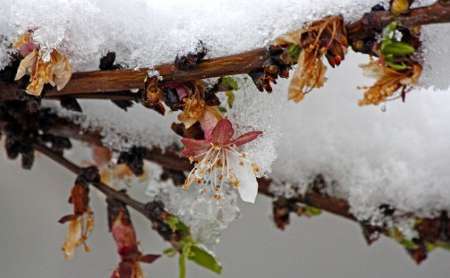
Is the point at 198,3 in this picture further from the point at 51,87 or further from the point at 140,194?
the point at 140,194

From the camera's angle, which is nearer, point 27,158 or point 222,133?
point 222,133

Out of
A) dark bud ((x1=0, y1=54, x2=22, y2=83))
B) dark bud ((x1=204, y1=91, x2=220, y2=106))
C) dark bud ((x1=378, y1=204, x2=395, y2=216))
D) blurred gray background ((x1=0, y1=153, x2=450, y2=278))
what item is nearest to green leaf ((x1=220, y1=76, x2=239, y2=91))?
dark bud ((x1=204, y1=91, x2=220, y2=106))

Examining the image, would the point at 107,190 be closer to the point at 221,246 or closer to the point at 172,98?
the point at 172,98

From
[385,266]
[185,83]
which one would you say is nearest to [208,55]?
[185,83]

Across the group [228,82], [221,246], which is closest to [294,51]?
[228,82]

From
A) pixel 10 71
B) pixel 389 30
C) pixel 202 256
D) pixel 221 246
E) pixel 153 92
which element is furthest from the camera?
pixel 221 246
